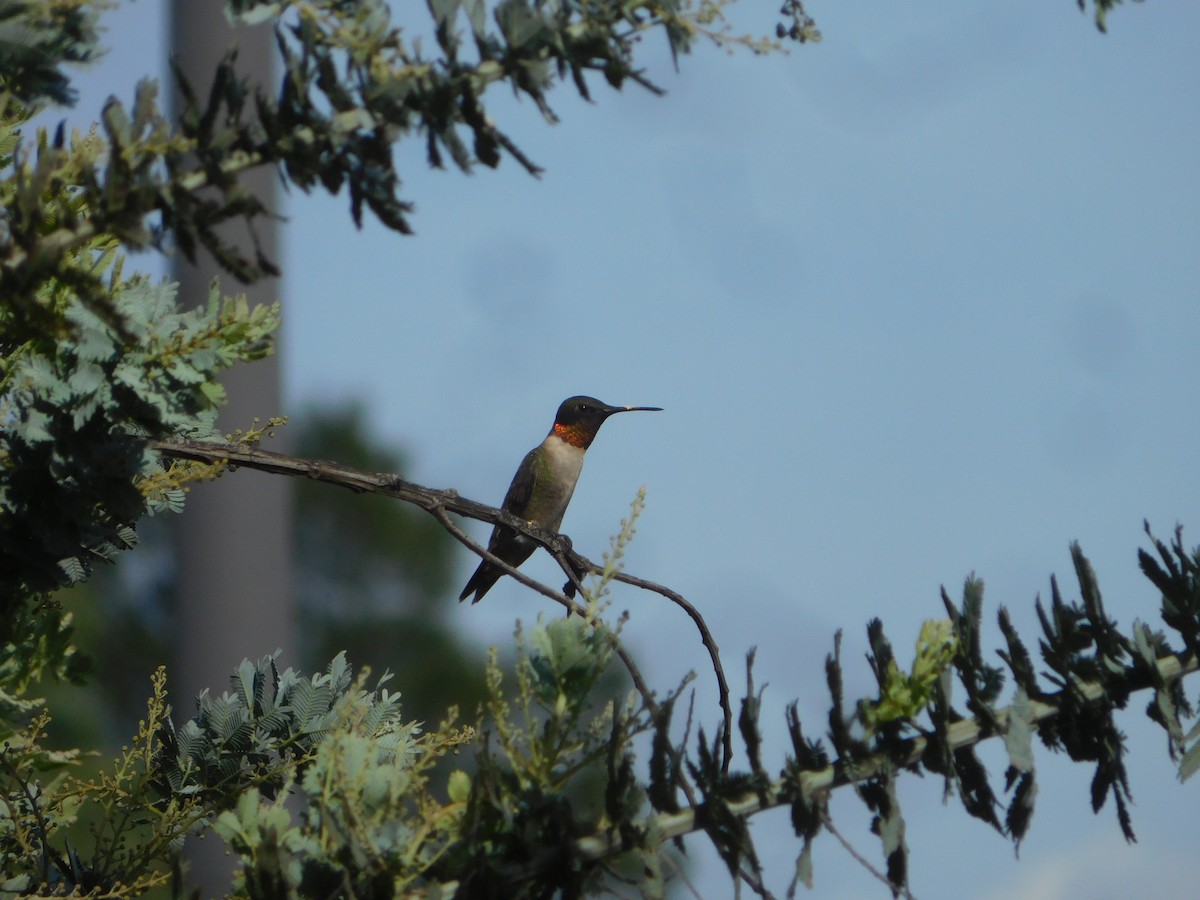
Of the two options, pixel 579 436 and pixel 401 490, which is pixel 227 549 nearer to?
pixel 579 436

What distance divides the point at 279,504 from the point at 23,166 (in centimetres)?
1220

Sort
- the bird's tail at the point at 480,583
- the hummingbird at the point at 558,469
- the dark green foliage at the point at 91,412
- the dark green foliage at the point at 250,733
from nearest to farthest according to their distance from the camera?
the dark green foliage at the point at 91,412 < the dark green foliage at the point at 250,733 < the bird's tail at the point at 480,583 < the hummingbird at the point at 558,469

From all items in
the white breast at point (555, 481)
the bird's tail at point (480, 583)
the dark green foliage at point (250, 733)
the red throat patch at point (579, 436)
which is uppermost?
the red throat patch at point (579, 436)

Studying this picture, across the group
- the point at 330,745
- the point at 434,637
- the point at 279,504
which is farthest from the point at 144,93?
the point at 434,637

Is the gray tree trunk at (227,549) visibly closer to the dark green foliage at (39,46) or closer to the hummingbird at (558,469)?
the hummingbird at (558,469)

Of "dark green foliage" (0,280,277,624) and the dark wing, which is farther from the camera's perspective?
the dark wing

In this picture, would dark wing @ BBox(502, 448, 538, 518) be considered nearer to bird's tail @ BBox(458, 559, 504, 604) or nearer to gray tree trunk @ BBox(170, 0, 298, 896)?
bird's tail @ BBox(458, 559, 504, 604)

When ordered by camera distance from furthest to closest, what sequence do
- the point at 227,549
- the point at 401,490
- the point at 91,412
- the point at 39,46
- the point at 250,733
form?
the point at 227,549
the point at 250,733
the point at 401,490
the point at 91,412
the point at 39,46

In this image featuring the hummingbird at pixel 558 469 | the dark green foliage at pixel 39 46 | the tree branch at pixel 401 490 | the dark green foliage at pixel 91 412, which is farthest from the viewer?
the hummingbird at pixel 558 469

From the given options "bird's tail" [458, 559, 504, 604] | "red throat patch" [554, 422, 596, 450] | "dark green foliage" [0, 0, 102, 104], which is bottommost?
"dark green foliage" [0, 0, 102, 104]

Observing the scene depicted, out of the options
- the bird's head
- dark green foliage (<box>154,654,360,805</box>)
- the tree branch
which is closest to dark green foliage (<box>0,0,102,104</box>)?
the tree branch

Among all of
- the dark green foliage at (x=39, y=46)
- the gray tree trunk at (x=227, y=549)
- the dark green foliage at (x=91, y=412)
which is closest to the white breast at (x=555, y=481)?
the gray tree trunk at (x=227, y=549)

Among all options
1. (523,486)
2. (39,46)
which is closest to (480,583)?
(523,486)

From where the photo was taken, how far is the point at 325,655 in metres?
40.2
